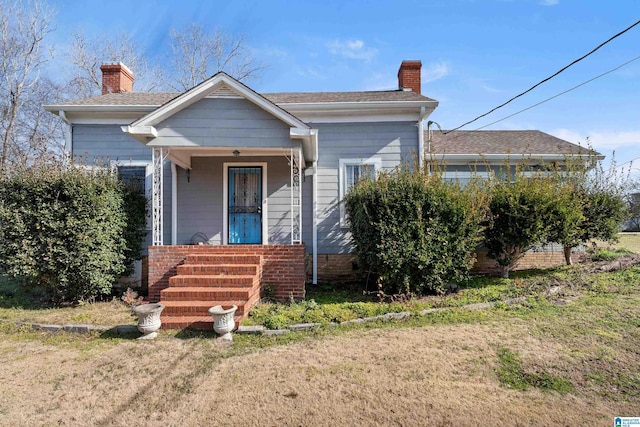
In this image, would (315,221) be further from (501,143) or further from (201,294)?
(501,143)

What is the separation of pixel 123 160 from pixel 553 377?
1009 centimetres

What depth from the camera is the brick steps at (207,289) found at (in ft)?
17.5

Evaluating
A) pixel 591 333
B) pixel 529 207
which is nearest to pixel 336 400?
pixel 591 333

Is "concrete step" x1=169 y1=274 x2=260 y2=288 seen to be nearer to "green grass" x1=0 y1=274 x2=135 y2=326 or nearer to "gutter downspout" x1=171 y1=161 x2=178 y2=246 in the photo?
"green grass" x1=0 y1=274 x2=135 y2=326

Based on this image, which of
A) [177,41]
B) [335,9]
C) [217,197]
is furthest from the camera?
[177,41]

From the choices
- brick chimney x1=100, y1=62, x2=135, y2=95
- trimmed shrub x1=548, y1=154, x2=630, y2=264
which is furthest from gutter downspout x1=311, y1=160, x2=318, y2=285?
brick chimney x1=100, y1=62, x2=135, y2=95

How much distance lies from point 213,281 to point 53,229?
3.43m

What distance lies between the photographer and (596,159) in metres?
9.73

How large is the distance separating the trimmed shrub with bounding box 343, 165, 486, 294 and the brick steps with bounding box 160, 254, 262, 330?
2.46m

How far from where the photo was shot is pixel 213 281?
19.6ft

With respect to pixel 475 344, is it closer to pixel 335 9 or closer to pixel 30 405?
pixel 30 405

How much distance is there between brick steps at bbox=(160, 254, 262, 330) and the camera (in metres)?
5.34

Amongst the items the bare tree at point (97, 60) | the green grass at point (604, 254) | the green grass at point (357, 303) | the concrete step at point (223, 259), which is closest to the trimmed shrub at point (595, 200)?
the green grass at point (604, 254)

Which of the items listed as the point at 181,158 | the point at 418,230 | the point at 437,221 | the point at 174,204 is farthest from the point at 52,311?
the point at 437,221
